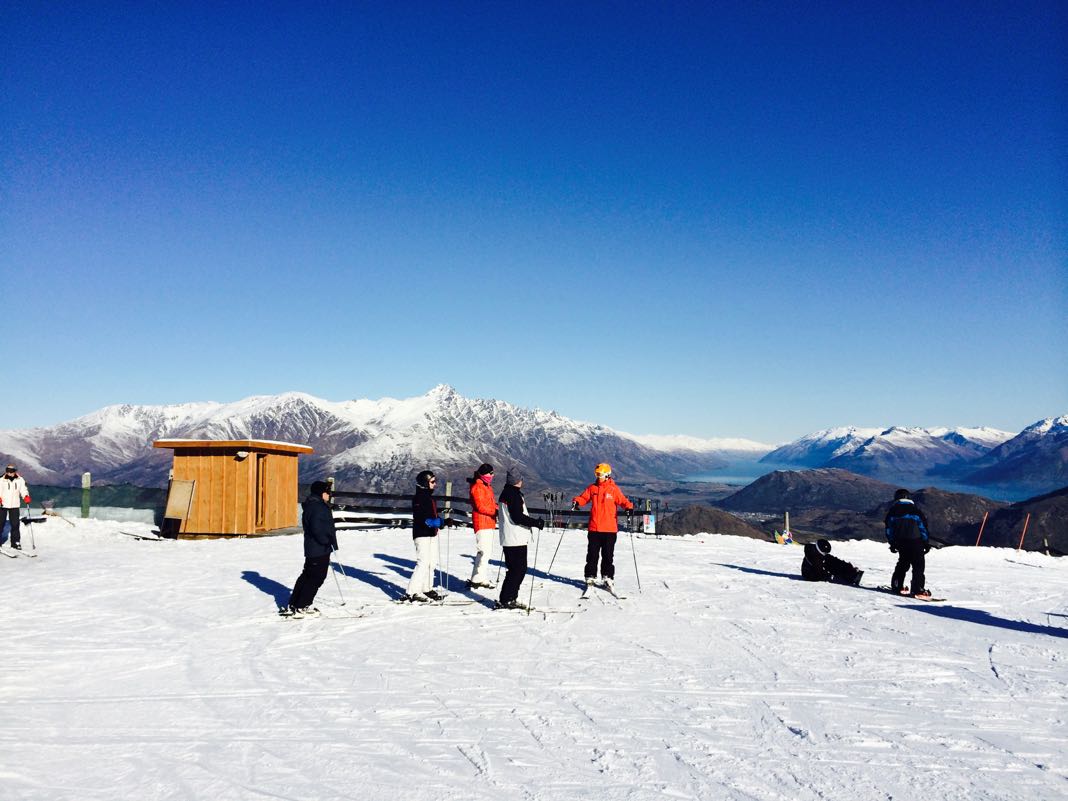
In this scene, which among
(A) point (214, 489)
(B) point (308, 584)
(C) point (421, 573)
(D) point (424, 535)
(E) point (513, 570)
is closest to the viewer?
(B) point (308, 584)

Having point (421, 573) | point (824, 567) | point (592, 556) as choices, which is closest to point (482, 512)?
point (421, 573)

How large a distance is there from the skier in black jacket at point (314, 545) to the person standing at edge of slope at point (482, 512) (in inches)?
92.2

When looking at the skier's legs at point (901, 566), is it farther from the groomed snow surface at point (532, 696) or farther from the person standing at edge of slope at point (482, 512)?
the person standing at edge of slope at point (482, 512)

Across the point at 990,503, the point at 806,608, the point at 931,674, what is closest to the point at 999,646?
the point at 931,674

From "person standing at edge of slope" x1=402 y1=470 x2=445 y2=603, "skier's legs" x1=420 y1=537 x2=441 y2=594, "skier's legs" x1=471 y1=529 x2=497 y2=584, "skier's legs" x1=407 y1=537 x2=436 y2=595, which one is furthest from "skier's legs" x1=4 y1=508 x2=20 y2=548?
"skier's legs" x1=471 y1=529 x2=497 y2=584

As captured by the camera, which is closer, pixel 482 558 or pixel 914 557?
pixel 482 558

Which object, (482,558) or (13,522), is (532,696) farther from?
(13,522)

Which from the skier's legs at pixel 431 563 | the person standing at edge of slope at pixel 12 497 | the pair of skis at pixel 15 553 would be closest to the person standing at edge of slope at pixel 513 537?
the skier's legs at pixel 431 563

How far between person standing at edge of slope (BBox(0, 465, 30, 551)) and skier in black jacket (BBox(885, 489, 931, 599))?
1762cm

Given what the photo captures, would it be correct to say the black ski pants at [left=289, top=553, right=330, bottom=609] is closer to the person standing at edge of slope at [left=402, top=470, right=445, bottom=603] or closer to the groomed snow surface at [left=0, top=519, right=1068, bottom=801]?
the groomed snow surface at [left=0, top=519, right=1068, bottom=801]

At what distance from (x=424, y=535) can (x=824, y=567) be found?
8.41 meters

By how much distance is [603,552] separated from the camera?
12312mm

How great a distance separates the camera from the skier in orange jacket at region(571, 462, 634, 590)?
1217 cm

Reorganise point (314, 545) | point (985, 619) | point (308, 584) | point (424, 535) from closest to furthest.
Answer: point (314, 545), point (308, 584), point (424, 535), point (985, 619)
